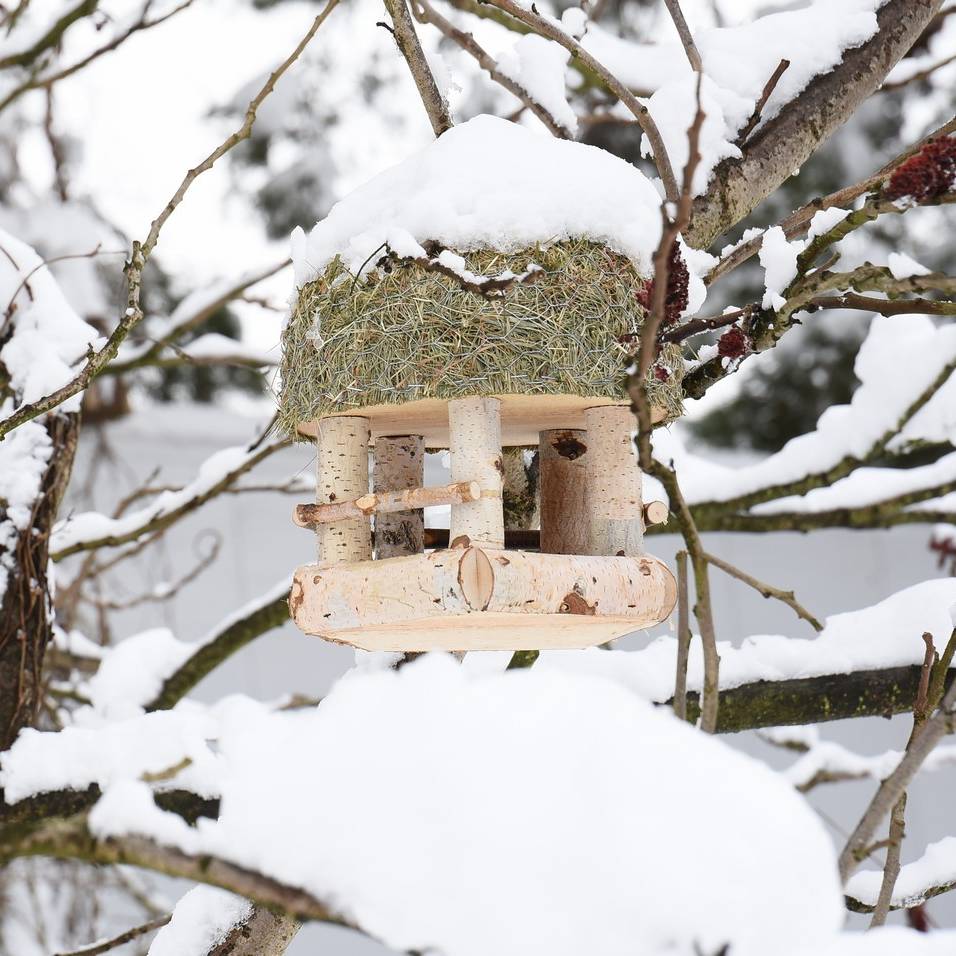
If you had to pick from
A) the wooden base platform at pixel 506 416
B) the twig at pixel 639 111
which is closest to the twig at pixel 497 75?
the twig at pixel 639 111

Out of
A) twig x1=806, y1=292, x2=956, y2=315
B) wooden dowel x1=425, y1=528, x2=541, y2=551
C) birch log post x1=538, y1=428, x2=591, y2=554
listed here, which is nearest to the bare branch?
wooden dowel x1=425, y1=528, x2=541, y2=551

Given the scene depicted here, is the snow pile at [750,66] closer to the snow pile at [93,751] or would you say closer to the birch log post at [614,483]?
the birch log post at [614,483]

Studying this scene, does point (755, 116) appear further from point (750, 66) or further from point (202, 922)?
point (202, 922)

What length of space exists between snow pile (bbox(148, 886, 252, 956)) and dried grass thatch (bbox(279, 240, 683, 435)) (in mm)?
706

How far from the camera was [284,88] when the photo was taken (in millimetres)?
6504

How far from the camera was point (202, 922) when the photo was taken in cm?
177

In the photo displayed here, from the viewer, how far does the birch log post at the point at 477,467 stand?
4.94 feet

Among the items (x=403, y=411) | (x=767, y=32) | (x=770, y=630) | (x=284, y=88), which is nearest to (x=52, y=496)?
(x=403, y=411)

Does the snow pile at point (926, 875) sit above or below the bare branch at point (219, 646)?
below

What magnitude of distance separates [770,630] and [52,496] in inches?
131

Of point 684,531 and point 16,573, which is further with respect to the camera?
point 16,573

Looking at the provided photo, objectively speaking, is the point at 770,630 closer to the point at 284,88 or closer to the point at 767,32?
the point at 767,32

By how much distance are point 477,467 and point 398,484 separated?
1.11 ft

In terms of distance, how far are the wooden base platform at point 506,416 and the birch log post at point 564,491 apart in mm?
36
